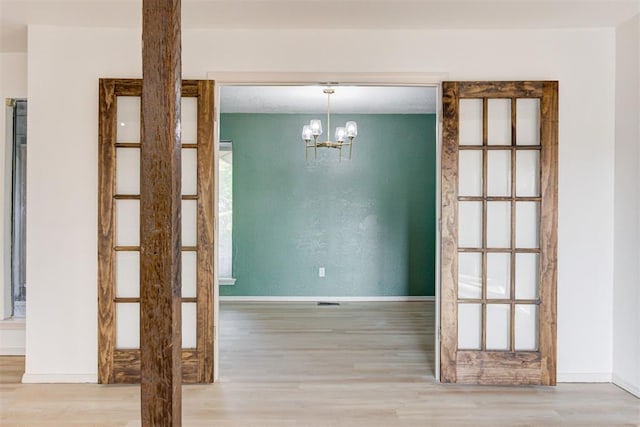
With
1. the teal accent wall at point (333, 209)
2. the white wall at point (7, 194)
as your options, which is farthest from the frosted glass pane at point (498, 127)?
the white wall at point (7, 194)

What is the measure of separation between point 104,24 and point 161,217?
7.78 feet

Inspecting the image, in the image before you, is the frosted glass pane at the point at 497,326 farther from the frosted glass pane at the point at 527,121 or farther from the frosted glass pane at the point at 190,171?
the frosted glass pane at the point at 190,171

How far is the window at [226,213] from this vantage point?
21.8 ft

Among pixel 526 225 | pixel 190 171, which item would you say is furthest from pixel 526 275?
pixel 190 171

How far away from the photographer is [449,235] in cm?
337

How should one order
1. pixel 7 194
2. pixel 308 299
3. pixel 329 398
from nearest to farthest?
pixel 329 398 → pixel 7 194 → pixel 308 299

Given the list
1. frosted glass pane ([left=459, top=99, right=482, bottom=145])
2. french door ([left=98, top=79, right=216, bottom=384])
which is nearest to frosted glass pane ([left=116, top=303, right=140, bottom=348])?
french door ([left=98, top=79, right=216, bottom=384])

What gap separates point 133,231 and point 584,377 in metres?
3.37

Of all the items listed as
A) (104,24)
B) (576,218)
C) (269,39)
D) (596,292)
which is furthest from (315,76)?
(596,292)

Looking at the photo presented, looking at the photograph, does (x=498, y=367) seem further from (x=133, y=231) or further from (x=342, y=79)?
(x=133, y=231)

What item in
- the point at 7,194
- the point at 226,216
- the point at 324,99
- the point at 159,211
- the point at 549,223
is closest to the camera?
the point at 159,211

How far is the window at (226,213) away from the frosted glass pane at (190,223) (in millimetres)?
3284

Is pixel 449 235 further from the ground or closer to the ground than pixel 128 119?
closer to the ground

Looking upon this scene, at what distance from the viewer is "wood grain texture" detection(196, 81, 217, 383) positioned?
132 inches
